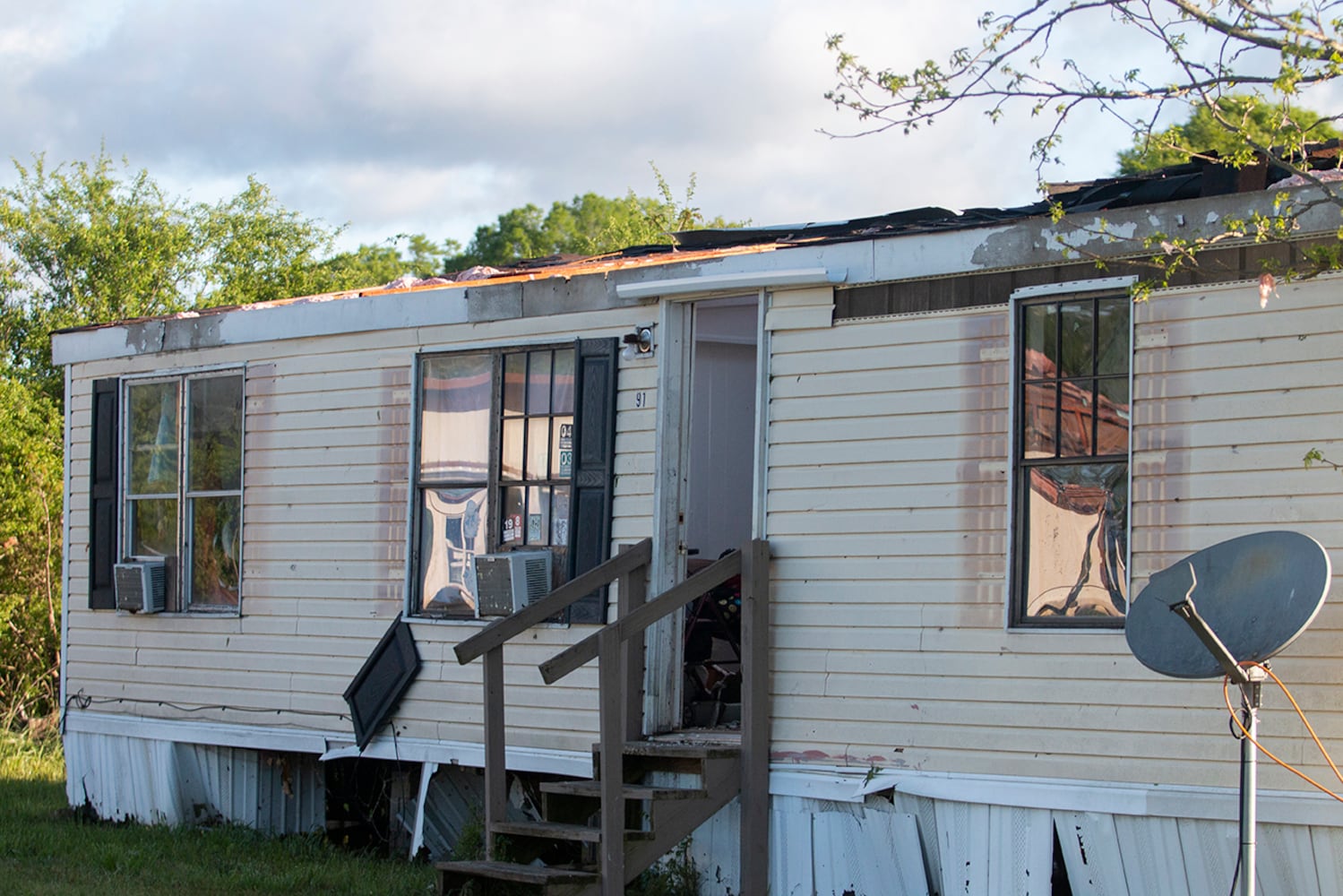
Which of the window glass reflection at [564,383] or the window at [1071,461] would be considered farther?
the window glass reflection at [564,383]

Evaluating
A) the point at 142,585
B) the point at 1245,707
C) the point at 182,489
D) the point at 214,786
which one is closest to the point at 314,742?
the point at 214,786

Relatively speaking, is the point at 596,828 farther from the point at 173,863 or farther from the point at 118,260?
the point at 118,260

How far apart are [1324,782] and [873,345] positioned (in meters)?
2.87

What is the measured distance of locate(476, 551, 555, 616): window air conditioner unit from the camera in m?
8.88

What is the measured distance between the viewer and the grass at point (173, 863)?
8828mm

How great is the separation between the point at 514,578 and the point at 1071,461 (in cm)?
327

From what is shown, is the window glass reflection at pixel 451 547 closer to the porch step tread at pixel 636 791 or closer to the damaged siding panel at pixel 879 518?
the porch step tread at pixel 636 791

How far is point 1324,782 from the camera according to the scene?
6.46m

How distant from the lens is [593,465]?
28.8 ft

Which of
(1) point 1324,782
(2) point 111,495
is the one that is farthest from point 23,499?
(1) point 1324,782

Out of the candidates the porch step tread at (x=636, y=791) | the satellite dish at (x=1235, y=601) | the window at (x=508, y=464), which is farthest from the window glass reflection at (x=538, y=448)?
the satellite dish at (x=1235, y=601)

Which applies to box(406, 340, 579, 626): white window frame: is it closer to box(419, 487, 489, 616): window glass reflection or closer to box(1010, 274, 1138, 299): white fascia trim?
box(419, 487, 489, 616): window glass reflection

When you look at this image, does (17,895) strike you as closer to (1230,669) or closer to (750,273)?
(750,273)

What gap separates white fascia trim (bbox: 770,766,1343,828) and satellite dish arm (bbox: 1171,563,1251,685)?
0.95 meters
